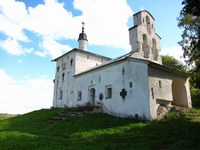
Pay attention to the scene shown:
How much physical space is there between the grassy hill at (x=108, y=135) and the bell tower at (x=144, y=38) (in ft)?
26.3

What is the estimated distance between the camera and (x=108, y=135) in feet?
52.6

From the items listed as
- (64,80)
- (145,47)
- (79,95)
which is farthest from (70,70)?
(145,47)

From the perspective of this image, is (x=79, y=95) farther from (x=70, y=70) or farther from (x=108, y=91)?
(x=108, y=91)

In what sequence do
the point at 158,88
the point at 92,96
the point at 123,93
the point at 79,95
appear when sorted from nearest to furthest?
1. the point at 158,88
2. the point at 123,93
3. the point at 92,96
4. the point at 79,95

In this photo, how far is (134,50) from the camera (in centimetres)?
2684

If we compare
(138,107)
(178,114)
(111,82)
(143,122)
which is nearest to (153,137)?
(143,122)

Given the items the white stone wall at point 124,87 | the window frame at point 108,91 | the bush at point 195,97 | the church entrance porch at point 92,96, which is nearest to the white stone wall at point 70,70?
the church entrance porch at point 92,96

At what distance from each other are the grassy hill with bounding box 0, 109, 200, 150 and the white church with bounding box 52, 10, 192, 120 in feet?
6.84

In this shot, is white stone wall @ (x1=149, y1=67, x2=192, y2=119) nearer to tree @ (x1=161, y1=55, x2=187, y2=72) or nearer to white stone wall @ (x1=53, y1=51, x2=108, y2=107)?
white stone wall @ (x1=53, y1=51, x2=108, y2=107)

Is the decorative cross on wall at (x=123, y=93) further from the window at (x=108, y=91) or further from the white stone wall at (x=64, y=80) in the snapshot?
the white stone wall at (x=64, y=80)

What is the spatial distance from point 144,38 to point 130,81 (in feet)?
23.6

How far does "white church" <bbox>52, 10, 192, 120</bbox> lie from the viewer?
2152 centimetres

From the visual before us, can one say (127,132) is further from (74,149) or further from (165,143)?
(74,149)

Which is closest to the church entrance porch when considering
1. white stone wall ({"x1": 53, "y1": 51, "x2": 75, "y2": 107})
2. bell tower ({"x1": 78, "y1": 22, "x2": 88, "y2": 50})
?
white stone wall ({"x1": 53, "y1": 51, "x2": 75, "y2": 107})
